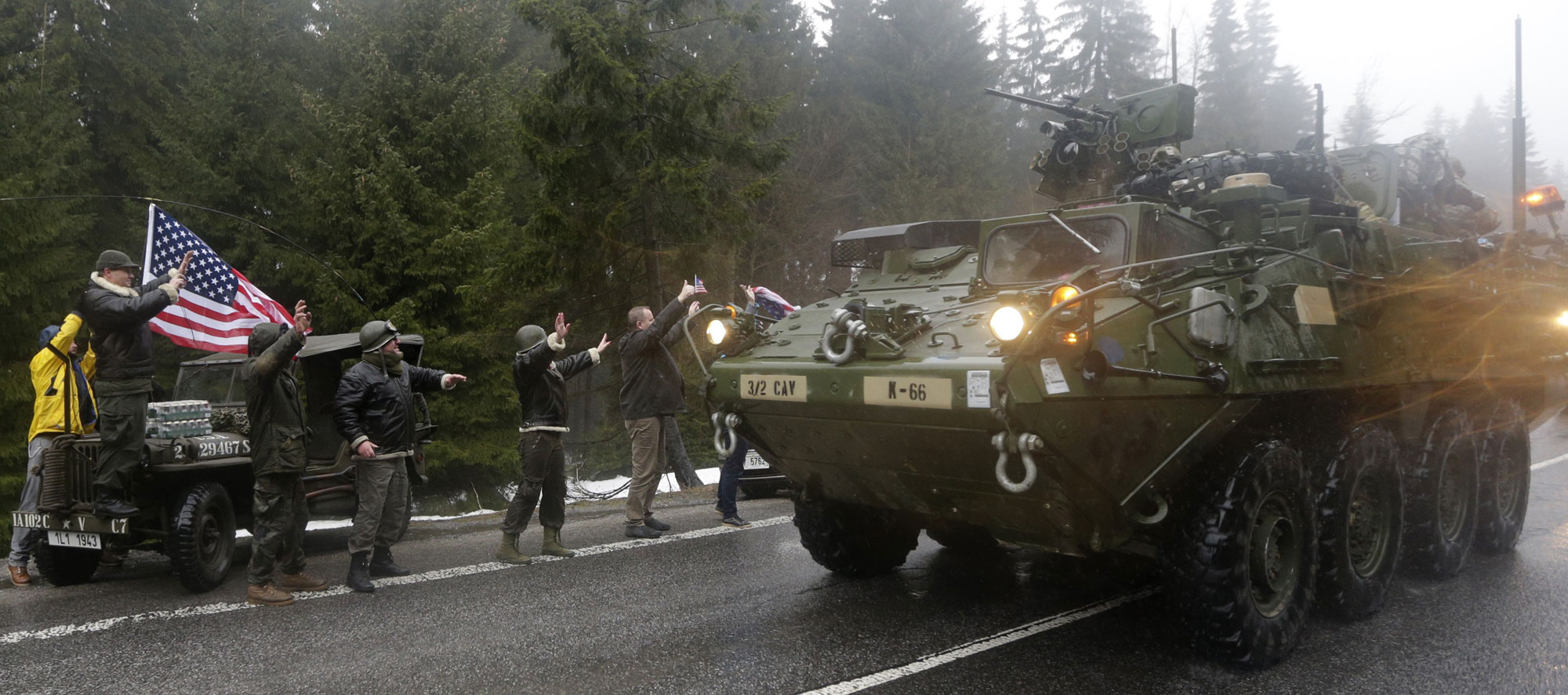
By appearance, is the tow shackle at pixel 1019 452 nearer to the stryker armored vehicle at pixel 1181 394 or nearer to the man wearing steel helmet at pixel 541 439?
the stryker armored vehicle at pixel 1181 394

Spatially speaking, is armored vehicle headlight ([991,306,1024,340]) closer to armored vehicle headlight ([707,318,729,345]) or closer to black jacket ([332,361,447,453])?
armored vehicle headlight ([707,318,729,345])

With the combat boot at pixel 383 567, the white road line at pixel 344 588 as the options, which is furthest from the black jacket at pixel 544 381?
the combat boot at pixel 383 567

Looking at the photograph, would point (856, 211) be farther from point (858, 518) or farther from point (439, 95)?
point (858, 518)

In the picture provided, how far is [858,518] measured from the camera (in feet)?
20.8

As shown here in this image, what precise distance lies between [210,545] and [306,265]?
10.7 meters

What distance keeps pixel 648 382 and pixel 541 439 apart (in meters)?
1.13

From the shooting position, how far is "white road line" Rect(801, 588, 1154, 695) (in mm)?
4430

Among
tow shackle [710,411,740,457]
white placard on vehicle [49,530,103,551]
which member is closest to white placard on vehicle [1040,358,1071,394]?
tow shackle [710,411,740,457]

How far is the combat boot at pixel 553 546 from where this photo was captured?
287 inches

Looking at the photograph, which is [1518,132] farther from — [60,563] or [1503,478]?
[60,563]

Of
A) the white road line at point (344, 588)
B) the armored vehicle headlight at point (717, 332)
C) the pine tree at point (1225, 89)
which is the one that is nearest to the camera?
the white road line at point (344, 588)

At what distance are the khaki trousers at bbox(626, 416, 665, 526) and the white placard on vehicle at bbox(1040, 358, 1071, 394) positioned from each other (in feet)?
14.0

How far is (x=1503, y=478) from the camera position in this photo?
24.5 ft

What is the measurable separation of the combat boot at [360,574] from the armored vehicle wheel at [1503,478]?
731 cm
